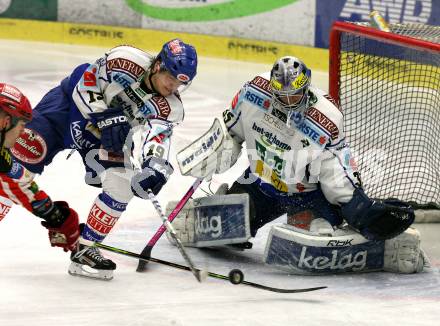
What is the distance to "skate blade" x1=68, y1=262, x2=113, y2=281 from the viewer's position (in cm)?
420

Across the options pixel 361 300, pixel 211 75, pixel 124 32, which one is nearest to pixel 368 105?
pixel 361 300

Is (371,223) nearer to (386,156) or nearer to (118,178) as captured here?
(118,178)

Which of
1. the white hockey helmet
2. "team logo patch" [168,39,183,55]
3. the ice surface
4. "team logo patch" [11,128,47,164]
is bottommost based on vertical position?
the ice surface

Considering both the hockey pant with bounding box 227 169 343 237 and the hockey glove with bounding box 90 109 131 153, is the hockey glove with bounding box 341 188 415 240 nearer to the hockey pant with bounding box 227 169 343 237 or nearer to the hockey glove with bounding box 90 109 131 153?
the hockey pant with bounding box 227 169 343 237

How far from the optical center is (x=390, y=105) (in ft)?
19.9

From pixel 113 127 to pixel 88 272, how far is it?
0.60 meters

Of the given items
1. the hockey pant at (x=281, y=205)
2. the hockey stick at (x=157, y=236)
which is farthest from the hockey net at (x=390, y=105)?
the hockey stick at (x=157, y=236)

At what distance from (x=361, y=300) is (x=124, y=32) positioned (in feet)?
18.5

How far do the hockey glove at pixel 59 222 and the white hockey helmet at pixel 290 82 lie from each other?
0.99 meters

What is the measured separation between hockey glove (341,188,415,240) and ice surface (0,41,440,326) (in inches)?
8.4

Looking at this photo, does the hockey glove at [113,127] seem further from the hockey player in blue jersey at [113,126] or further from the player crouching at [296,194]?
the player crouching at [296,194]

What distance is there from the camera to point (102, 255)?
4.25 m

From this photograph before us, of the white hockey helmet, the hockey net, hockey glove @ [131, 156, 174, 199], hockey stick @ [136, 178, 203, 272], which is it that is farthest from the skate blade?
the hockey net

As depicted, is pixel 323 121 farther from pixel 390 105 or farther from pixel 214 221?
pixel 390 105
